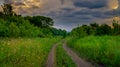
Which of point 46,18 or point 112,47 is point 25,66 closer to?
point 112,47

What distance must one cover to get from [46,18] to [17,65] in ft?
313

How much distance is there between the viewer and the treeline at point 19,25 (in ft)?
165

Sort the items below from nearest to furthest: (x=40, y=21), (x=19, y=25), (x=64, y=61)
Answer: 1. (x=64, y=61)
2. (x=19, y=25)
3. (x=40, y=21)

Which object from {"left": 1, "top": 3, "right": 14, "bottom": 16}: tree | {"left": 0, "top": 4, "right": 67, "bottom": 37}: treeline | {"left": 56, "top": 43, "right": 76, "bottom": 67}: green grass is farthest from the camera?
{"left": 1, "top": 3, "right": 14, "bottom": 16}: tree

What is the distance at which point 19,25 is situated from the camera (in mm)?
64625

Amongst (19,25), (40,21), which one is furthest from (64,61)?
(40,21)

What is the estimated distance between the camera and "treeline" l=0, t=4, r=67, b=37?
1978 inches

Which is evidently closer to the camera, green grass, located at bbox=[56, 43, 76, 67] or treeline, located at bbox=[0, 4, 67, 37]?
green grass, located at bbox=[56, 43, 76, 67]

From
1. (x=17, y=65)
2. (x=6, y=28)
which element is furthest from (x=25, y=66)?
(x=6, y=28)

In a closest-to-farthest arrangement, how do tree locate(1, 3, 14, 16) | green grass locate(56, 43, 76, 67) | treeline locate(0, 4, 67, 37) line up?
green grass locate(56, 43, 76, 67) → treeline locate(0, 4, 67, 37) → tree locate(1, 3, 14, 16)

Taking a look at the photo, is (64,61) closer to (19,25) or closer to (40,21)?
(19,25)

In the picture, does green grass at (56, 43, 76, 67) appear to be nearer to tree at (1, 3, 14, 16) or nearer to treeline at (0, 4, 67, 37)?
treeline at (0, 4, 67, 37)

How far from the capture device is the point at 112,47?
973 inches

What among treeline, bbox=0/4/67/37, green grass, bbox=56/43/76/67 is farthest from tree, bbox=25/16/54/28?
green grass, bbox=56/43/76/67
